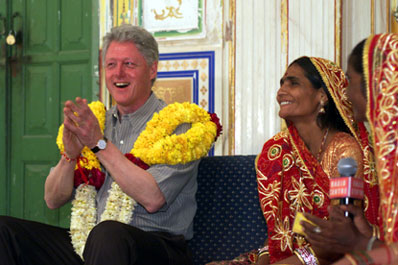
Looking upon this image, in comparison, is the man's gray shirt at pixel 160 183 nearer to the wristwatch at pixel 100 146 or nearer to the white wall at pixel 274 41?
the wristwatch at pixel 100 146

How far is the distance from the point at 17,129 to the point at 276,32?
2.65 m

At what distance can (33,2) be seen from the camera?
5895mm

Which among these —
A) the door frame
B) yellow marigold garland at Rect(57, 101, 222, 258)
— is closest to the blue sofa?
yellow marigold garland at Rect(57, 101, 222, 258)

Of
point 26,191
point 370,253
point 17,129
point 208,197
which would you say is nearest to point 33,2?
point 17,129

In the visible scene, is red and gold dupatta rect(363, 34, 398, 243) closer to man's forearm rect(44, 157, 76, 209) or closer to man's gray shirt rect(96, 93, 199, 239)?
man's gray shirt rect(96, 93, 199, 239)

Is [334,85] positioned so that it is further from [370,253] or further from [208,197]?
[370,253]

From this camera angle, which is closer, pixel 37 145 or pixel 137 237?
pixel 137 237

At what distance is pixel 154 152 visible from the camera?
3123 millimetres

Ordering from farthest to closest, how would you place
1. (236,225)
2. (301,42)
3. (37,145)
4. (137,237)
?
(37,145) < (301,42) < (236,225) < (137,237)

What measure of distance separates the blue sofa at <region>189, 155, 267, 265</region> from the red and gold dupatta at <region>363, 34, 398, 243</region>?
49.1 inches

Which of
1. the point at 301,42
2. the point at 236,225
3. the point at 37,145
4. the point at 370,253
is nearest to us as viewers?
the point at 370,253

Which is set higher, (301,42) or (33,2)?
(33,2)

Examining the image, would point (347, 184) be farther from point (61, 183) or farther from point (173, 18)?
point (173, 18)

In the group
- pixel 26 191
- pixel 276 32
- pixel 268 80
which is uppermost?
pixel 276 32
